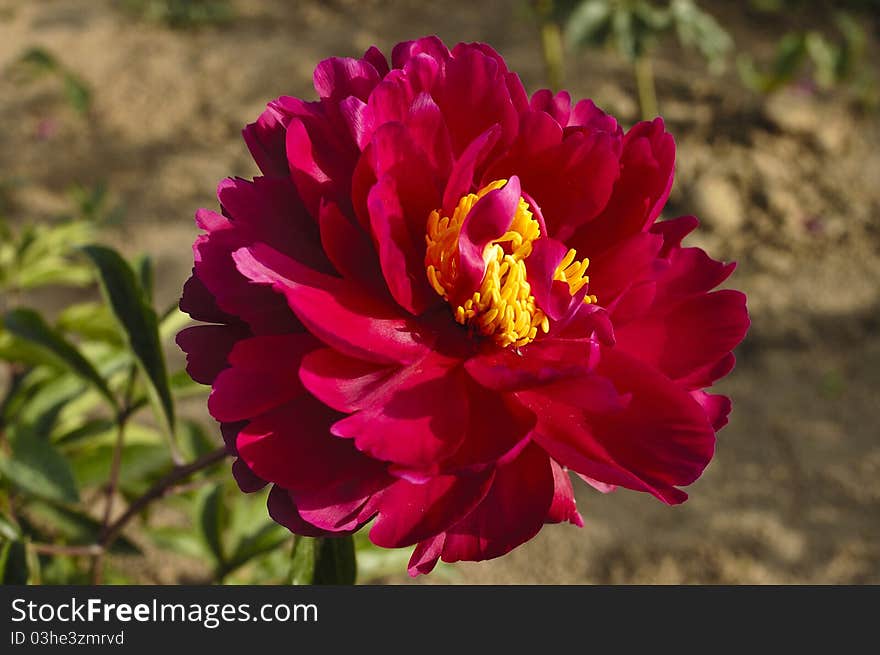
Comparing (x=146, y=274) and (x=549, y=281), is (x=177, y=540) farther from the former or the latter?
(x=549, y=281)

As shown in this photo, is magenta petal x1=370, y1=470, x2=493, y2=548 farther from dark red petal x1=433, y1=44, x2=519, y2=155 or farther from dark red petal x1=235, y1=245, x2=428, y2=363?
dark red petal x1=433, y1=44, x2=519, y2=155

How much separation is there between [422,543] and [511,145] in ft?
1.10

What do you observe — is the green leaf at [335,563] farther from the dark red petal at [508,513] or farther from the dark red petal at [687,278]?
the dark red petal at [687,278]

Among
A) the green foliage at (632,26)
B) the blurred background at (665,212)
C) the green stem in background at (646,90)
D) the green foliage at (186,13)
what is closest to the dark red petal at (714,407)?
the blurred background at (665,212)

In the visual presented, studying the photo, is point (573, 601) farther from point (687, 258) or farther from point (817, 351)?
point (817, 351)

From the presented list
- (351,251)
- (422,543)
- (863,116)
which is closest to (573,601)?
(422,543)

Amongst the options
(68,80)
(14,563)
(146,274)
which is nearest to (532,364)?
(14,563)

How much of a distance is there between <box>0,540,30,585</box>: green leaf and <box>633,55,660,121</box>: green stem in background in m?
2.16

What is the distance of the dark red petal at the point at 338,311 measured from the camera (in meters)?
0.64

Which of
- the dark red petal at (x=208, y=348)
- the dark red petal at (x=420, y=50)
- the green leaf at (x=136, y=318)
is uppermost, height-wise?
the dark red petal at (x=420, y=50)

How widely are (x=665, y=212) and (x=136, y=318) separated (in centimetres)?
198

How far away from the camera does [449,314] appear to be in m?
0.77

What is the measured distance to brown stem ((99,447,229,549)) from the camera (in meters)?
0.88

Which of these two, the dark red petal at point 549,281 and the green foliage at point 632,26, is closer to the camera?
the dark red petal at point 549,281
